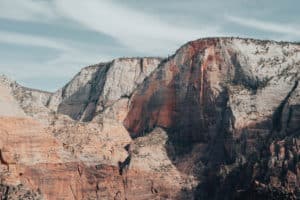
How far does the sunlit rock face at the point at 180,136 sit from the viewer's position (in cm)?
10638

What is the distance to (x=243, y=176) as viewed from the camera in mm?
112812

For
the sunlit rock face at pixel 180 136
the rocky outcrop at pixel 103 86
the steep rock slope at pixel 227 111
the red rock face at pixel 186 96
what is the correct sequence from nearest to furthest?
the sunlit rock face at pixel 180 136 < the steep rock slope at pixel 227 111 < the red rock face at pixel 186 96 < the rocky outcrop at pixel 103 86

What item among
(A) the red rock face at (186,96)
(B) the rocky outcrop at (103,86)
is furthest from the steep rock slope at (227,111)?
(B) the rocky outcrop at (103,86)

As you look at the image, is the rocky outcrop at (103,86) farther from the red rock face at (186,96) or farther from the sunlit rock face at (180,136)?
the red rock face at (186,96)

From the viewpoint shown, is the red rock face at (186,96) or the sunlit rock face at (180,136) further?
the red rock face at (186,96)

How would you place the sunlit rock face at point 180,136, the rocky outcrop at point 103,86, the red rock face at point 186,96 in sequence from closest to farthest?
the sunlit rock face at point 180,136 → the red rock face at point 186,96 → the rocky outcrop at point 103,86

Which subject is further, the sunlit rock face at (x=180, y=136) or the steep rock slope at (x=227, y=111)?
the steep rock slope at (x=227, y=111)

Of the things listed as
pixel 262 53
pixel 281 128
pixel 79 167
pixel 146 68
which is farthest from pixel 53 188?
pixel 146 68

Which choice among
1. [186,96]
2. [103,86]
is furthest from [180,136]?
[103,86]

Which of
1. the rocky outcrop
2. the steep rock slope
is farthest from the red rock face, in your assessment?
the rocky outcrop

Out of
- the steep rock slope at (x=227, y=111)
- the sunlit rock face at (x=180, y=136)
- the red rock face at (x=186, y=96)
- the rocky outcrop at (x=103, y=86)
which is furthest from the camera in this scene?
the rocky outcrop at (x=103, y=86)

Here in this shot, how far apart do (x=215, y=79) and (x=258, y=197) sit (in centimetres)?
3731

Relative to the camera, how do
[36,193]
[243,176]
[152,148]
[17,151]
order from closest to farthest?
[36,193], [17,151], [243,176], [152,148]

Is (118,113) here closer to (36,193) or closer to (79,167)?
(79,167)
